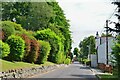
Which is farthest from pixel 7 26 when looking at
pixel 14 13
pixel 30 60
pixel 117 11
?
pixel 14 13

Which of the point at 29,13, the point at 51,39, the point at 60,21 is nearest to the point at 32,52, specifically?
the point at 51,39

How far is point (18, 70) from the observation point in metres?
29.4

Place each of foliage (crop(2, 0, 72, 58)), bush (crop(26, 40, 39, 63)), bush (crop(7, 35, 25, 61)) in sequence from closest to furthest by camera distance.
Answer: bush (crop(7, 35, 25, 61)) → bush (crop(26, 40, 39, 63)) → foliage (crop(2, 0, 72, 58))

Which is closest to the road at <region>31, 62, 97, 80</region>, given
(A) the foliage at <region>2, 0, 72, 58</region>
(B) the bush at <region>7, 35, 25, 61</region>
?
(B) the bush at <region>7, 35, 25, 61</region>

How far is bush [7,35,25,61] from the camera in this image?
118 feet

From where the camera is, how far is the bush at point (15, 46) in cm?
3603

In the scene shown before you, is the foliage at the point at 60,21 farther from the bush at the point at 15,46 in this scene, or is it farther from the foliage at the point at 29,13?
the bush at the point at 15,46

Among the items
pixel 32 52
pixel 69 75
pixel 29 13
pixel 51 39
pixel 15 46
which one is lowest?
pixel 69 75

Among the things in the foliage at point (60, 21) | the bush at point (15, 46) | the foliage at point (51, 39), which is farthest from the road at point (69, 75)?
the foliage at point (60, 21)

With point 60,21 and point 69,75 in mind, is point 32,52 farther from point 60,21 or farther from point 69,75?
point 60,21

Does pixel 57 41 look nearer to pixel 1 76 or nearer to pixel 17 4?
pixel 17 4

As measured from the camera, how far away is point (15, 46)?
1417 inches

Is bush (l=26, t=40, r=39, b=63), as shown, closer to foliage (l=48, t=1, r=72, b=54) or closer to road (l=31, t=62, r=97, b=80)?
road (l=31, t=62, r=97, b=80)

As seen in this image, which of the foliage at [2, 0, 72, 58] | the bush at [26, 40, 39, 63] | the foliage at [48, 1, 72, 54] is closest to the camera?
the bush at [26, 40, 39, 63]
